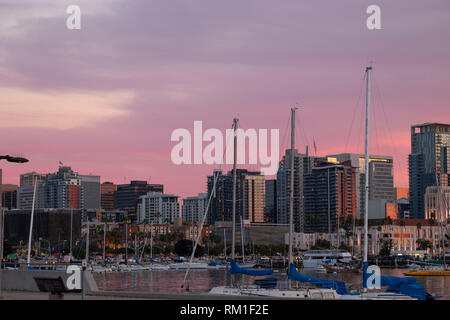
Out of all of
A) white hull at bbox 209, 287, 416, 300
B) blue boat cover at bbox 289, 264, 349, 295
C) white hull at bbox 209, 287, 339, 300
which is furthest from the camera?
blue boat cover at bbox 289, 264, 349, 295

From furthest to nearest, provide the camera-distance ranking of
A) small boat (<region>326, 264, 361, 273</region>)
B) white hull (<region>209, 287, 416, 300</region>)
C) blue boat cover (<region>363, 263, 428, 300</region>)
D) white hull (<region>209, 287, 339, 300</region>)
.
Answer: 1. small boat (<region>326, 264, 361, 273</region>)
2. blue boat cover (<region>363, 263, 428, 300</region>)
3. white hull (<region>209, 287, 339, 300</region>)
4. white hull (<region>209, 287, 416, 300</region>)

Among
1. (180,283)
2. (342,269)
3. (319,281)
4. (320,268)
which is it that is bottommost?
(342,269)

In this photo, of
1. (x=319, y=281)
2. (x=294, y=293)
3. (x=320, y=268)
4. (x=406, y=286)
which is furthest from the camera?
(x=320, y=268)

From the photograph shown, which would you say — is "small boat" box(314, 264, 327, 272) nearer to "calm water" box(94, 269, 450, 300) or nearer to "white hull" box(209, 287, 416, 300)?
"calm water" box(94, 269, 450, 300)

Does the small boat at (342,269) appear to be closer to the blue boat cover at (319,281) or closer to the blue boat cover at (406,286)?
the blue boat cover at (319,281)

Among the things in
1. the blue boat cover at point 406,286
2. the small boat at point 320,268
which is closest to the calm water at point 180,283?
the small boat at point 320,268

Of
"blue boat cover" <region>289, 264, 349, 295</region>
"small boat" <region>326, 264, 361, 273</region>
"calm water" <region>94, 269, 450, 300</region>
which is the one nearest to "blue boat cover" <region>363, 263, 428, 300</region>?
"blue boat cover" <region>289, 264, 349, 295</region>

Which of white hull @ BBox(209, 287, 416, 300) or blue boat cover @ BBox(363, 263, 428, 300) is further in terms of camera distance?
blue boat cover @ BBox(363, 263, 428, 300)

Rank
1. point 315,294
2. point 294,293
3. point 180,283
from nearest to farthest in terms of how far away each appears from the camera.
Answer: point 315,294
point 294,293
point 180,283

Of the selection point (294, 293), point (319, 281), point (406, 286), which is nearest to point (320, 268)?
point (319, 281)

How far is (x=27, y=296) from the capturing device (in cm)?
3331

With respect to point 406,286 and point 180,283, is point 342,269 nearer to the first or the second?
point 180,283

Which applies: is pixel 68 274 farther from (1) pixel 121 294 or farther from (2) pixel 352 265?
(2) pixel 352 265
